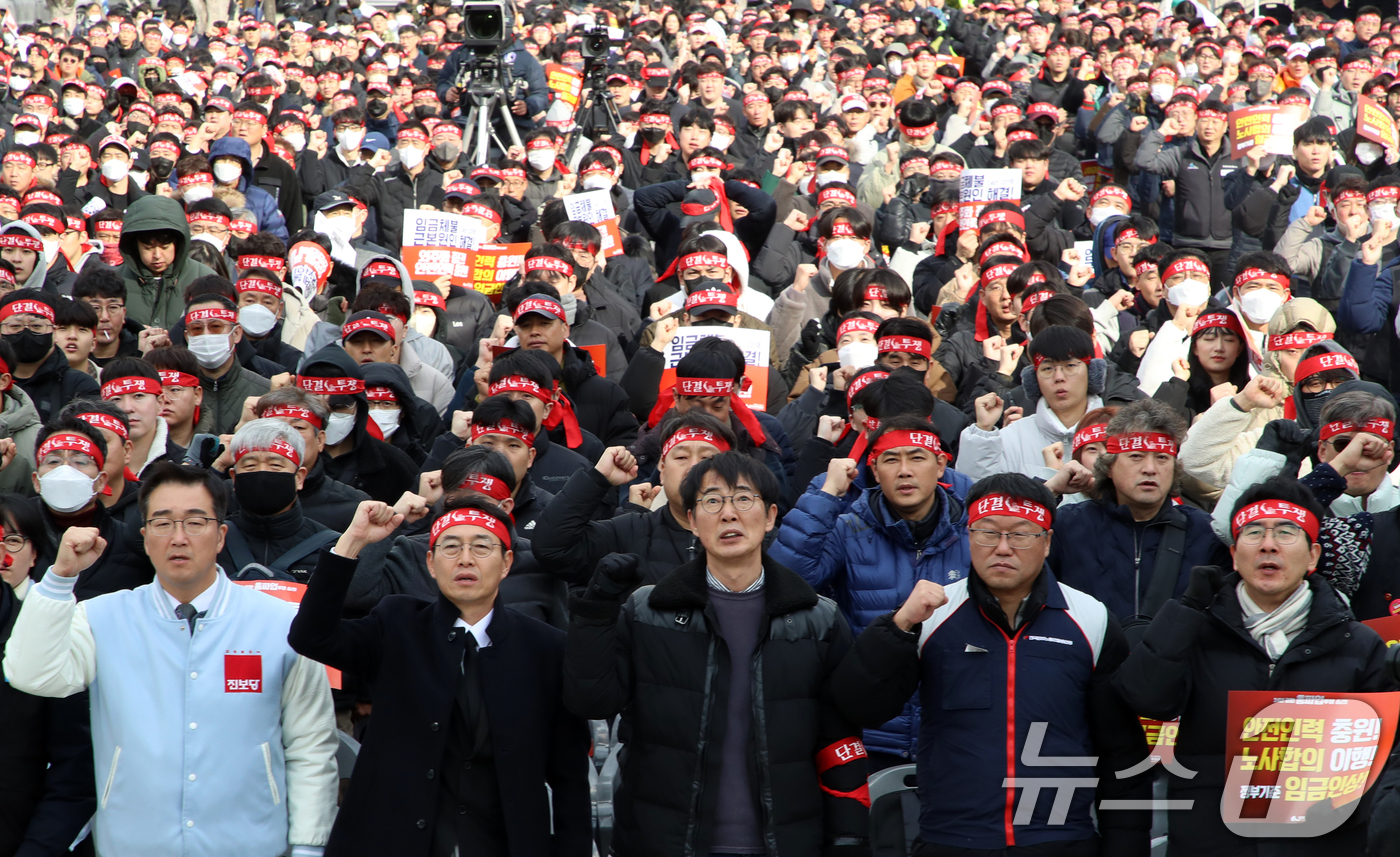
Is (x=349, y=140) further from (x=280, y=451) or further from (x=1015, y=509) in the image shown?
(x=1015, y=509)

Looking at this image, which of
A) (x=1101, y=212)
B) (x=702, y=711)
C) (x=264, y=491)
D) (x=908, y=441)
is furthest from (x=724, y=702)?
(x=1101, y=212)

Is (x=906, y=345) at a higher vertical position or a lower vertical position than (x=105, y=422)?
higher

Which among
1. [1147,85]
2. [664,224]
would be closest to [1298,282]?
[664,224]

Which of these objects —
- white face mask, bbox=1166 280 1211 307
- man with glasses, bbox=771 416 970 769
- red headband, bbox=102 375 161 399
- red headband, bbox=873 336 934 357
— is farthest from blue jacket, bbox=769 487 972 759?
white face mask, bbox=1166 280 1211 307

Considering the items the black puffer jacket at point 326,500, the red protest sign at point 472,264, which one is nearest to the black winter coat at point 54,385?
the black puffer jacket at point 326,500

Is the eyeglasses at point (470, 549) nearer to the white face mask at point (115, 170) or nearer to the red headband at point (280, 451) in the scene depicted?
the red headband at point (280, 451)

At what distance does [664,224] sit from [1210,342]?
5.10 m

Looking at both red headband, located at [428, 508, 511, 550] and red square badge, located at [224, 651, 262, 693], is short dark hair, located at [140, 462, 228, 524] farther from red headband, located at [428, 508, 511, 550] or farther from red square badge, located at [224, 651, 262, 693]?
red headband, located at [428, 508, 511, 550]

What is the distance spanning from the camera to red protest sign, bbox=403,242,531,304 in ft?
32.2

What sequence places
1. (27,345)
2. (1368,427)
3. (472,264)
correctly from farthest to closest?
(472,264) → (27,345) → (1368,427)

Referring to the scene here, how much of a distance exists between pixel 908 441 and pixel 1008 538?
2.64 feet

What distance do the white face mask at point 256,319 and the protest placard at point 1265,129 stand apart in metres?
8.46

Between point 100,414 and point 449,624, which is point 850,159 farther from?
point 449,624

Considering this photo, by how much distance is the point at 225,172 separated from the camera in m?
11.7
